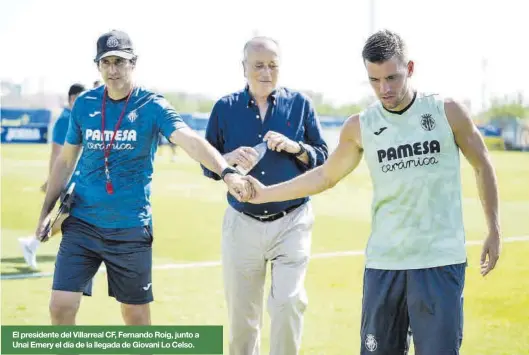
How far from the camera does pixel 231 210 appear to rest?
238 inches

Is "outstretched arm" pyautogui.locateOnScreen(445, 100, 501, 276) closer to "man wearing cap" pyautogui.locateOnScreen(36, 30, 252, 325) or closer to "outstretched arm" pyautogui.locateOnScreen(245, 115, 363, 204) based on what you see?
"outstretched arm" pyautogui.locateOnScreen(245, 115, 363, 204)

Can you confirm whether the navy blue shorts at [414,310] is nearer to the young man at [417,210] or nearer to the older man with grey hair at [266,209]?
the young man at [417,210]

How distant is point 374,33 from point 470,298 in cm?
525

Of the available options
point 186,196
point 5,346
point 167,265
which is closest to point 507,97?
point 186,196

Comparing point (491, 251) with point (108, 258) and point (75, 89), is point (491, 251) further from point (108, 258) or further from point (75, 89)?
point (75, 89)

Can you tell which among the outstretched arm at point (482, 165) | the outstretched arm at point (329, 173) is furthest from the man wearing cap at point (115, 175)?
the outstretched arm at point (482, 165)

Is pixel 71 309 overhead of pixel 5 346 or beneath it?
overhead

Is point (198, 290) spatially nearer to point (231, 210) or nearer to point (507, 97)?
point (231, 210)

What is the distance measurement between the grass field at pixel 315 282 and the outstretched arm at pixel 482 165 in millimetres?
2958

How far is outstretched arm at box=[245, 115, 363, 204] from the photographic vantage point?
4691mm

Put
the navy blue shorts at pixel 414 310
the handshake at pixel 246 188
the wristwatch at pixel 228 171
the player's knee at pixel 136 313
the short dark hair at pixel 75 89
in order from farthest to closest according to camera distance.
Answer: the short dark hair at pixel 75 89, the player's knee at pixel 136 313, the wristwatch at pixel 228 171, the handshake at pixel 246 188, the navy blue shorts at pixel 414 310

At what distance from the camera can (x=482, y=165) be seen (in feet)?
14.4

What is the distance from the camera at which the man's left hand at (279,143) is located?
18.7 feet

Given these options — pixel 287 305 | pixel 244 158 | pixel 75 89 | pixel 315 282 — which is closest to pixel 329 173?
pixel 244 158
